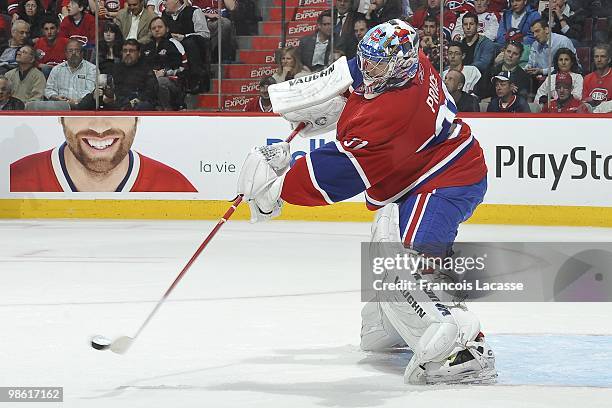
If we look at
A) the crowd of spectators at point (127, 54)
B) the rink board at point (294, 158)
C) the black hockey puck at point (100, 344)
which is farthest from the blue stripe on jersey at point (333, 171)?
the crowd of spectators at point (127, 54)

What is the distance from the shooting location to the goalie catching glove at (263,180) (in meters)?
3.96

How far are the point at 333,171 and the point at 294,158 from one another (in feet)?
18.3

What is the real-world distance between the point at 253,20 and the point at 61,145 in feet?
6.38

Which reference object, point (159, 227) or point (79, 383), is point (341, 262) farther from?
point (79, 383)

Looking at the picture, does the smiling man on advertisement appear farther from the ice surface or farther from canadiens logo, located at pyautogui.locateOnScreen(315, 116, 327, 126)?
canadiens logo, located at pyautogui.locateOnScreen(315, 116, 327, 126)

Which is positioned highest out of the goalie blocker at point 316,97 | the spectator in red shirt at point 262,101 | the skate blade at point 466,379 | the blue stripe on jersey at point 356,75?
the blue stripe on jersey at point 356,75

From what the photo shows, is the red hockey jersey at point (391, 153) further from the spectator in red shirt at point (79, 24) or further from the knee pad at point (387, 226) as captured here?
the spectator in red shirt at point (79, 24)

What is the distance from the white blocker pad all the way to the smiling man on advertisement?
5503 mm

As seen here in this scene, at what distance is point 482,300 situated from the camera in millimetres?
5789

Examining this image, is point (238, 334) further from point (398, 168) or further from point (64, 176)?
point (64, 176)

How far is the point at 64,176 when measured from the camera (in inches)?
385

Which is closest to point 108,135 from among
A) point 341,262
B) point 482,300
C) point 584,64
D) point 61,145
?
point 61,145

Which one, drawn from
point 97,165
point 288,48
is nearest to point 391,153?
point 288,48

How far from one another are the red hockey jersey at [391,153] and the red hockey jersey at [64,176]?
5.66 m
